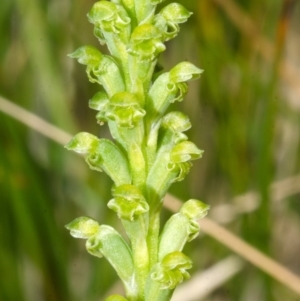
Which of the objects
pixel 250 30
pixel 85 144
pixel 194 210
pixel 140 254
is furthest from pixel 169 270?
pixel 250 30

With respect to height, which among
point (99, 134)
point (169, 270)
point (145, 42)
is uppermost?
point (99, 134)

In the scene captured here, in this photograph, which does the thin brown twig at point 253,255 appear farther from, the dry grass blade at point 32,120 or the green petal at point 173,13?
the green petal at point 173,13

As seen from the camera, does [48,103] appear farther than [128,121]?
Yes

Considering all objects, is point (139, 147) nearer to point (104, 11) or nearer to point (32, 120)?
point (104, 11)

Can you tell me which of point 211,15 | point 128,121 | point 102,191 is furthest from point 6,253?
point 128,121

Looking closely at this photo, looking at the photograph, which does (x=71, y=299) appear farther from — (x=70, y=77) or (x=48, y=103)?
(x=70, y=77)

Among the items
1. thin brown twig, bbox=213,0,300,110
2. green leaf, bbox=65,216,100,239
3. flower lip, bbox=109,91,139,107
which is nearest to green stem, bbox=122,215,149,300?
green leaf, bbox=65,216,100,239

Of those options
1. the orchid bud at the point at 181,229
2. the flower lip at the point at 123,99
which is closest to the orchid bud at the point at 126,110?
the flower lip at the point at 123,99
